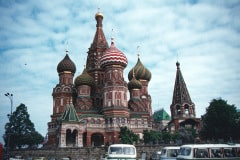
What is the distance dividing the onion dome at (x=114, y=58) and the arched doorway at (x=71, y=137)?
52.8ft

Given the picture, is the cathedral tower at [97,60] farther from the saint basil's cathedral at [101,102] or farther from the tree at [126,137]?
the tree at [126,137]

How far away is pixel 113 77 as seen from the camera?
172ft

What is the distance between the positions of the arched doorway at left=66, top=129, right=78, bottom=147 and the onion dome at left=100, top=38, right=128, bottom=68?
634 inches

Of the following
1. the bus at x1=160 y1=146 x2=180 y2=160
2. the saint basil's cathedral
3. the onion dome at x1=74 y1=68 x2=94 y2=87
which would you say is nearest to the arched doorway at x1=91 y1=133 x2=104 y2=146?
the saint basil's cathedral

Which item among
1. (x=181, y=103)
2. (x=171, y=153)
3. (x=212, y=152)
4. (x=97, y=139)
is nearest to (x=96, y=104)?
(x=97, y=139)

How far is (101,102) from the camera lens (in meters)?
56.8

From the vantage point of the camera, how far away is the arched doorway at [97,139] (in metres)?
51.5

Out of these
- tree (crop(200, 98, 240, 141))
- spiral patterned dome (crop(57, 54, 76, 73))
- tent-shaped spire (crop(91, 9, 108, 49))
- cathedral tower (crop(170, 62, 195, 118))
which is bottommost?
tree (crop(200, 98, 240, 141))

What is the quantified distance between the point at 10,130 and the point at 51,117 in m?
8.61

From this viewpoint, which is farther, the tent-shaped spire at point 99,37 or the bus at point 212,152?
the tent-shaped spire at point 99,37

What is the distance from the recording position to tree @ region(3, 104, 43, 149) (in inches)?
1964

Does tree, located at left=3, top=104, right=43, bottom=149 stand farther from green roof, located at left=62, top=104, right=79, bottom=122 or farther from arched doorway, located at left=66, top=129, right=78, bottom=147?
green roof, located at left=62, top=104, right=79, bottom=122

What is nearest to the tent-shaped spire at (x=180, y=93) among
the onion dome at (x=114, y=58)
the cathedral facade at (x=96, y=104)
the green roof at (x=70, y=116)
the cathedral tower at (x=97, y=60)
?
the cathedral facade at (x=96, y=104)

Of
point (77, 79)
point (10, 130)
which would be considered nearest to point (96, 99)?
point (77, 79)
